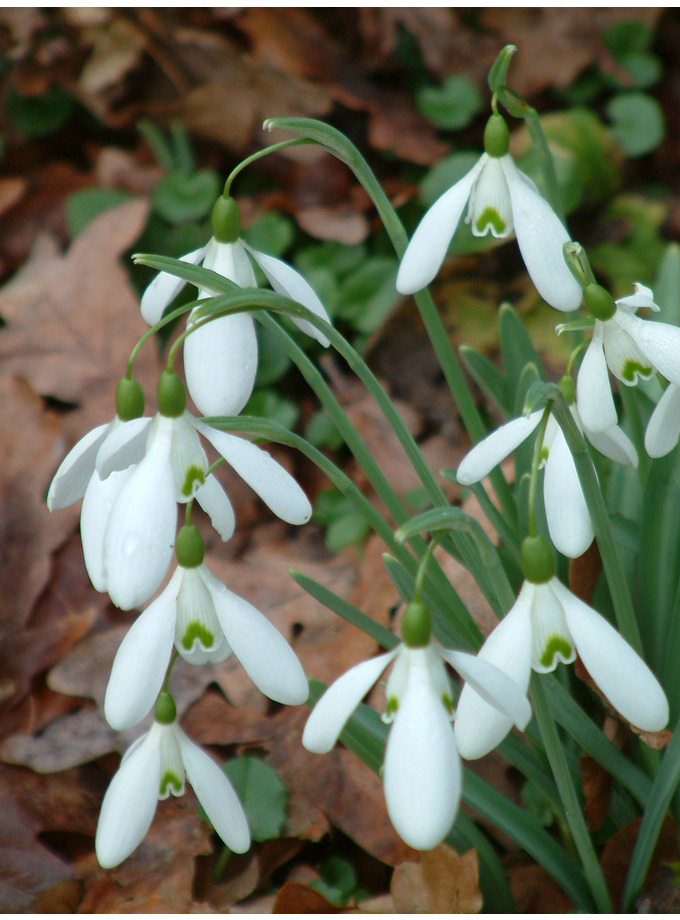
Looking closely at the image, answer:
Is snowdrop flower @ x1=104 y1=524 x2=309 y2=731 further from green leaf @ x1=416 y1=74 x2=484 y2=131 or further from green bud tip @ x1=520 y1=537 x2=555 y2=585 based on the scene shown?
green leaf @ x1=416 y1=74 x2=484 y2=131

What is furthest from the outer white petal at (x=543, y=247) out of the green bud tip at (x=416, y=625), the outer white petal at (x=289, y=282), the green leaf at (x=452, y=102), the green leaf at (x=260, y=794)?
the green leaf at (x=452, y=102)

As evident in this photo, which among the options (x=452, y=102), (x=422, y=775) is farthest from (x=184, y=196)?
(x=422, y=775)

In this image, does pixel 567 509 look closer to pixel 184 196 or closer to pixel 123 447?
pixel 123 447

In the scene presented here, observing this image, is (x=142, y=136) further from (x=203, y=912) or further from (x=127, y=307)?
(x=203, y=912)

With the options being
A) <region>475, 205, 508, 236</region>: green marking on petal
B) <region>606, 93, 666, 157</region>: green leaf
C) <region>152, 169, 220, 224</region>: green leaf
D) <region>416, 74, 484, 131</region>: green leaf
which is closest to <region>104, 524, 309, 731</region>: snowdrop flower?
<region>475, 205, 508, 236</region>: green marking on petal

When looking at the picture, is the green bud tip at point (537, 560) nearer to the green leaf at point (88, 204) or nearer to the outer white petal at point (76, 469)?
the outer white petal at point (76, 469)
